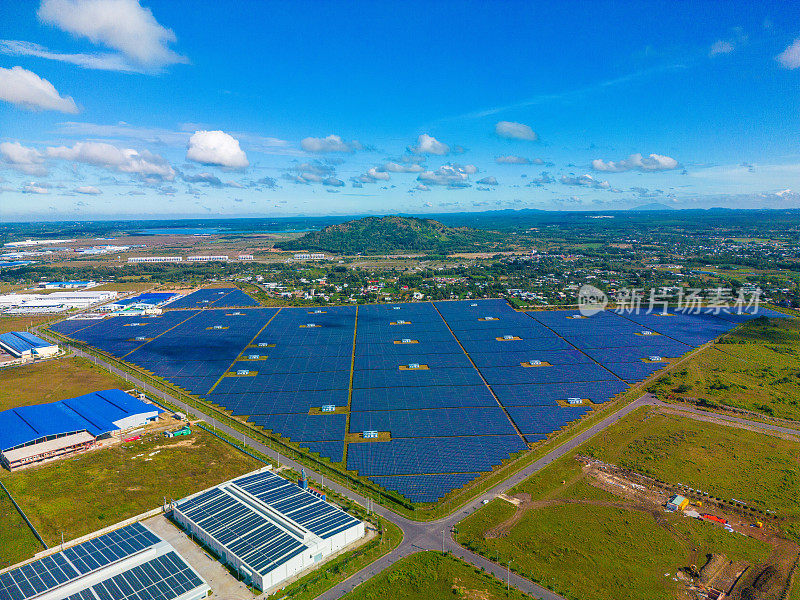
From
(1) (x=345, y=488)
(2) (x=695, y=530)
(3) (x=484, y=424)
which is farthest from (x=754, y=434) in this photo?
(1) (x=345, y=488)

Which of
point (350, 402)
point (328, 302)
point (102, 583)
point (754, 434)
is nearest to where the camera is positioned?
point (102, 583)

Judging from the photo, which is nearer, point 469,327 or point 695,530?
point 695,530

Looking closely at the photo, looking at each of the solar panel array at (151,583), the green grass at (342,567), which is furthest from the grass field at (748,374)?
the solar panel array at (151,583)

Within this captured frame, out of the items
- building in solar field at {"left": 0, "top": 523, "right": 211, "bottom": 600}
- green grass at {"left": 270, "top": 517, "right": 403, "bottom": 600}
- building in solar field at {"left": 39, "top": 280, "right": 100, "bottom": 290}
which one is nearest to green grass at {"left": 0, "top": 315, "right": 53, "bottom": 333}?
building in solar field at {"left": 39, "top": 280, "right": 100, "bottom": 290}

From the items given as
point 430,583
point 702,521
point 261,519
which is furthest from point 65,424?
point 702,521

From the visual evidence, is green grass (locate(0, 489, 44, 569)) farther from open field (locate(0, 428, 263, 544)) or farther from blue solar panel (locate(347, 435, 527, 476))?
blue solar panel (locate(347, 435, 527, 476))

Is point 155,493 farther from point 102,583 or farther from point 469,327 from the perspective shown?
point 469,327
